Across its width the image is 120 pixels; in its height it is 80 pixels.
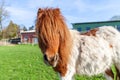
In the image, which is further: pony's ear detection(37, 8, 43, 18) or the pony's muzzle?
pony's ear detection(37, 8, 43, 18)

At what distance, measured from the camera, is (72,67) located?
5.12 metres

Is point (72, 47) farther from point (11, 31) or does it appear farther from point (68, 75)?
point (11, 31)

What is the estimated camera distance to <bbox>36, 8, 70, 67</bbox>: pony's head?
4.58 metres

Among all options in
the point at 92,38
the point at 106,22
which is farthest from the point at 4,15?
the point at 92,38

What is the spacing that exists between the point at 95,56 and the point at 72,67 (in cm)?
52

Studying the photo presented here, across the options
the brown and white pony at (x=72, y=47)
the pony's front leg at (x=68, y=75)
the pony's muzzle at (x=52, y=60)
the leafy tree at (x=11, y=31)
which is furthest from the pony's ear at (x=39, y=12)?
the leafy tree at (x=11, y=31)

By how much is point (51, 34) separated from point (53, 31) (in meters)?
0.08

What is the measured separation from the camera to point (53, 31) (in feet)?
15.2

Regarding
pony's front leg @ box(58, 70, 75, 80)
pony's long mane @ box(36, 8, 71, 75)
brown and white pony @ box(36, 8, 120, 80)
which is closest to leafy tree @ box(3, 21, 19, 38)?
brown and white pony @ box(36, 8, 120, 80)

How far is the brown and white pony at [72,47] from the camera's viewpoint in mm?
4633

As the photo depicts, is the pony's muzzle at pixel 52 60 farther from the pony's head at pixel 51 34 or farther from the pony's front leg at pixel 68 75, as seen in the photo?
the pony's front leg at pixel 68 75

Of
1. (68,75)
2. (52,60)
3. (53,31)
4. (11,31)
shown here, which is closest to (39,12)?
(53,31)

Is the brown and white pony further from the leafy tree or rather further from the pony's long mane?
the leafy tree

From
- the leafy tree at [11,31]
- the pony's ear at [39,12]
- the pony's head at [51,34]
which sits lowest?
the leafy tree at [11,31]
